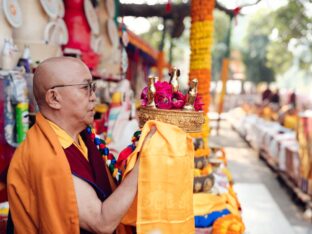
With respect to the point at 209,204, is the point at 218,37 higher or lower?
higher

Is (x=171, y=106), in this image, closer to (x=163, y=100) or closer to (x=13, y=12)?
(x=163, y=100)

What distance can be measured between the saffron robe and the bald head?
13 cm

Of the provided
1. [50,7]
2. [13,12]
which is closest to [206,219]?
[13,12]

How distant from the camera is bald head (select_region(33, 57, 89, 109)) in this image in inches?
50.3

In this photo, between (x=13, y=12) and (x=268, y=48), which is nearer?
(x=13, y=12)

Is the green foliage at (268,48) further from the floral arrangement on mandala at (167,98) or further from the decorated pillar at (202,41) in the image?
the floral arrangement on mandala at (167,98)

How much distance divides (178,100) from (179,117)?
0.11 meters

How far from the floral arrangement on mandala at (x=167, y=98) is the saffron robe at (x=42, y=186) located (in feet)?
1.27

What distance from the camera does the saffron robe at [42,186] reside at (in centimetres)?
121

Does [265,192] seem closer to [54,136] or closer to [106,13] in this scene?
[106,13]

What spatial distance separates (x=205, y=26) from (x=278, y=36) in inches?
469

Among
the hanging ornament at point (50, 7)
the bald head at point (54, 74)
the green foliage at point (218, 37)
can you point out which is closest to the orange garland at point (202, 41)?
the hanging ornament at point (50, 7)

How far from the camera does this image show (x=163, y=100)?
136 cm

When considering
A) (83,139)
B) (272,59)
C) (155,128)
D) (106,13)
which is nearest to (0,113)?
(83,139)
